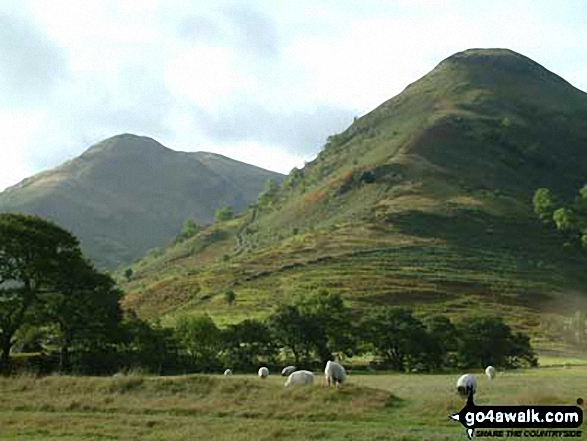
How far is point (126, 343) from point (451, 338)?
26.0m

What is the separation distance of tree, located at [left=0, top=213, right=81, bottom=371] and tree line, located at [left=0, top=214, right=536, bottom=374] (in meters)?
0.06

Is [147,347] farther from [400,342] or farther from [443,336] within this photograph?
[443,336]

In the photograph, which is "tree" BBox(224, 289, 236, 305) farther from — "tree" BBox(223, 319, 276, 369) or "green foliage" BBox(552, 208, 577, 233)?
"green foliage" BBox(552, 208, 577, 233)

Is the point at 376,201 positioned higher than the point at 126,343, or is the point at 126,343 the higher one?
the point at 376,201

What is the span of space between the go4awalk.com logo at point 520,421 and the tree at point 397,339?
1483 inches

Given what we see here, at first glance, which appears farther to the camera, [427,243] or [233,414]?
[427,243]

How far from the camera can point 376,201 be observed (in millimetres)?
175000

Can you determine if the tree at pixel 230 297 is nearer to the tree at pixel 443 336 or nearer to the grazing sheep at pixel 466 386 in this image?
the tree at pixel 443 336

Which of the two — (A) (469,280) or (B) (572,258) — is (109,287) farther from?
(B) (572,258)

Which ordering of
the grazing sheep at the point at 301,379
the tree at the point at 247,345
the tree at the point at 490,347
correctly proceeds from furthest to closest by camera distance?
1. the tree at the point at 490,347
2. the tree at the point at 247,345
3. the grazing sheep at the point at 301,379

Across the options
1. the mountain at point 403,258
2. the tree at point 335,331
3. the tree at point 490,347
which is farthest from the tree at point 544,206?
the tree at point 335,331

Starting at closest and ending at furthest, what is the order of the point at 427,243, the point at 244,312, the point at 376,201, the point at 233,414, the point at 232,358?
the point at 233,414 → the point at 232,358 → the point at 244,312 → the point at 427,243 → the point at 376,201

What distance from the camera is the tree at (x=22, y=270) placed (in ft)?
159

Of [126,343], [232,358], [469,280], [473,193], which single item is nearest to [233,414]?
[126,343]
